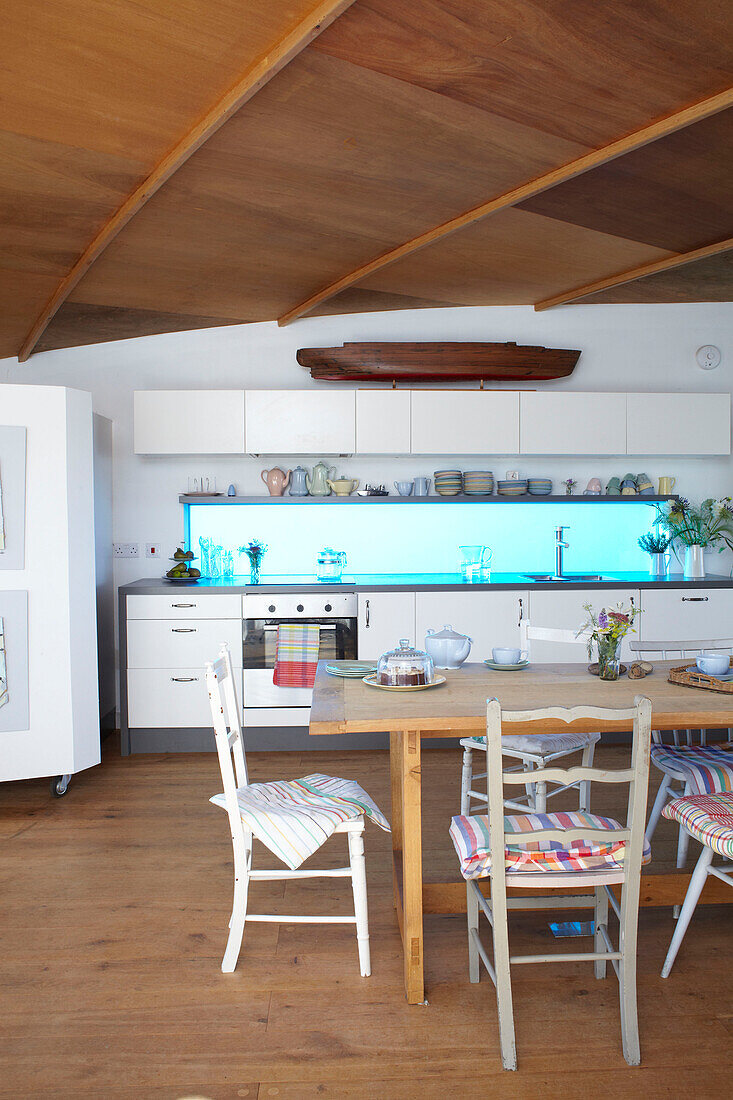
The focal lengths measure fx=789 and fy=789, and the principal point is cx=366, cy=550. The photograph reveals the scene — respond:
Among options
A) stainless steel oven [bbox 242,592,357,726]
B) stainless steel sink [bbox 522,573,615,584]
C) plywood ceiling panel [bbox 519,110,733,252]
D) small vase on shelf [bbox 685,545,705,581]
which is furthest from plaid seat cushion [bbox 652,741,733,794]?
plywood ceiling panel [bbox 519,110,733,252]

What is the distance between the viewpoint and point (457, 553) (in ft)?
18.3

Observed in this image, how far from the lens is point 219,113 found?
8.68ft

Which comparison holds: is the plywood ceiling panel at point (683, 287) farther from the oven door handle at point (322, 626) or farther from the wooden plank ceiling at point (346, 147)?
the oven door handle at point (322, 626)

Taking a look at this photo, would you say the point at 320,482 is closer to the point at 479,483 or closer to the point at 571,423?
the point at 479,483

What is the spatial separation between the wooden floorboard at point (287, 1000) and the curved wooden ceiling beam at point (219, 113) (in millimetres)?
2703

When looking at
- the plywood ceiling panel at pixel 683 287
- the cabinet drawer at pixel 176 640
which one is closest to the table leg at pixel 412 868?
the cabinet drawer at pixel 176 640

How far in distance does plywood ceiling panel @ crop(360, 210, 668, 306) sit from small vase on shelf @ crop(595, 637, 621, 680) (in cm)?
226

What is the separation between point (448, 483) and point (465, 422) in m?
0.41

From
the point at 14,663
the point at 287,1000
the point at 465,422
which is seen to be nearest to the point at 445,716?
the point at 287,1000

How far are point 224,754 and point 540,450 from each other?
3.49 meters

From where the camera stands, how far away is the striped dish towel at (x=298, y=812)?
2258 mm

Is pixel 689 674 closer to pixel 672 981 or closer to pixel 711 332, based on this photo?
pixel 672 981

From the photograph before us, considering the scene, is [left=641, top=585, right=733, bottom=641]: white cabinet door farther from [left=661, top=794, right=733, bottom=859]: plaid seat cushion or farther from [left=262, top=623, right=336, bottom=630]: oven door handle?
[left=661, top=794, right=733, bottom=859]: plaid seat cushion

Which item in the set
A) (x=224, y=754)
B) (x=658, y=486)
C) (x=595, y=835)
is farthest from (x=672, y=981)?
(x=658, y=486)
